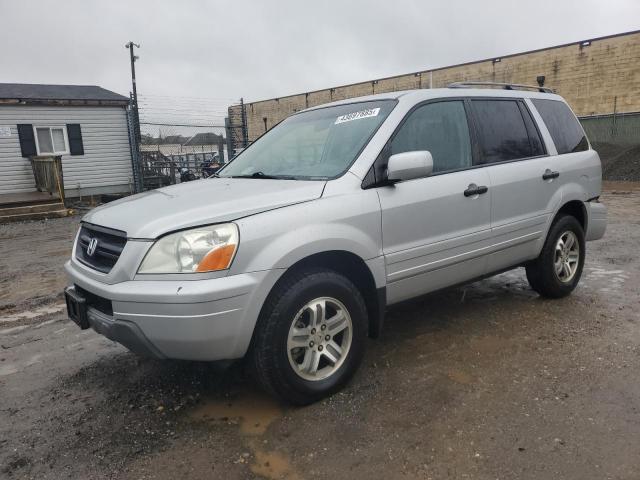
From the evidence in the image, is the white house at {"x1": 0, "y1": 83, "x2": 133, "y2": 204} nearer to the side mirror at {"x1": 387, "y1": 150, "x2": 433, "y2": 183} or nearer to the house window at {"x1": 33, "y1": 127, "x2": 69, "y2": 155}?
the house window at {"x1": 33, "y1": 127, "x2": 69, "y2": 155}

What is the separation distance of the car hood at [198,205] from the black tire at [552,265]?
251 centimetres

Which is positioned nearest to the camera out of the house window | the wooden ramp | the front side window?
the front side window

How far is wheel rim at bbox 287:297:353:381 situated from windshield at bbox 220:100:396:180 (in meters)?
0.83

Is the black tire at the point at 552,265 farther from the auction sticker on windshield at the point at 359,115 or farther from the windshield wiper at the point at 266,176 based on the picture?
the windshield wiper at the point at 266,176

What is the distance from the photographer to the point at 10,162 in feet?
50.9

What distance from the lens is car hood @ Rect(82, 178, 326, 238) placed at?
2.63m

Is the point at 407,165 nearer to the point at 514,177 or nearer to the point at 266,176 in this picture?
the point at 266,176

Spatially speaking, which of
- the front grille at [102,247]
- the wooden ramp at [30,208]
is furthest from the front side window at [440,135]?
the wooden ramp at [30,208]

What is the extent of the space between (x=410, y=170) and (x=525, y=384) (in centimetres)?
152

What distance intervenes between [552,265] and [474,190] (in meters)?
1.46

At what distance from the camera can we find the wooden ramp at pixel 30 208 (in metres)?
12.7

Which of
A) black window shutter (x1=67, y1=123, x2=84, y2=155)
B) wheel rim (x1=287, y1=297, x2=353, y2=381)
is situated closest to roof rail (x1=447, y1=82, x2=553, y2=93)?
wheel rim (x1=287, y1=297, x2=353, y2=381)

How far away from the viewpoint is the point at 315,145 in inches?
141

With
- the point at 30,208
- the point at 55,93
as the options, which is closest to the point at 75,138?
the point at 55,93
